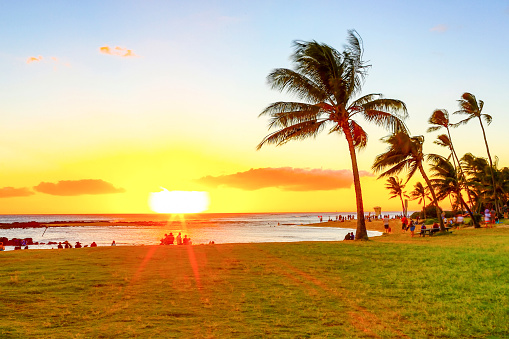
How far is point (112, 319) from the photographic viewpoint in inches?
269

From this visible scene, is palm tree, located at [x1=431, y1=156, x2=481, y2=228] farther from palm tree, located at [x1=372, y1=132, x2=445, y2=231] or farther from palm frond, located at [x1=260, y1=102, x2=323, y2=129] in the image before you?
palm frond, located at [x1=260, y1=102, x2=323, y2=129]

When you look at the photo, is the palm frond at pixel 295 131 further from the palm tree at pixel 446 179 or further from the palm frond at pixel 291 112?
the palm tree at pixel 446 179

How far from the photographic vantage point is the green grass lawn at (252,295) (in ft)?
21.5

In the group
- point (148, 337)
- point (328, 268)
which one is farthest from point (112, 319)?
point (328, 268)

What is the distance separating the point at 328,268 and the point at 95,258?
24.3 ft

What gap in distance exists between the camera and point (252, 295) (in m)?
8.78

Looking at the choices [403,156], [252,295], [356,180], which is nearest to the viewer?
[252,295]

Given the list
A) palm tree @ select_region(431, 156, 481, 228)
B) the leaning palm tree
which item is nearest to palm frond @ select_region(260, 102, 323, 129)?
the leaning palm tree

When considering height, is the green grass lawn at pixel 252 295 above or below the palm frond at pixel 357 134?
below

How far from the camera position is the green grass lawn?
6562 mm

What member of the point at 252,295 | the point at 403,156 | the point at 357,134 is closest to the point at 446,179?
the point at 403,156

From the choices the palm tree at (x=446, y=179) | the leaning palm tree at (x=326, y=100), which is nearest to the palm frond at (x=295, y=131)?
the leaning palm tree at (x=326, y=100)

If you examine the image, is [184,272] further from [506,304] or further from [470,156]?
[470,156]

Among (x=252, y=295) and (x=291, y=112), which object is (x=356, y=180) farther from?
(x=252, y=295)
